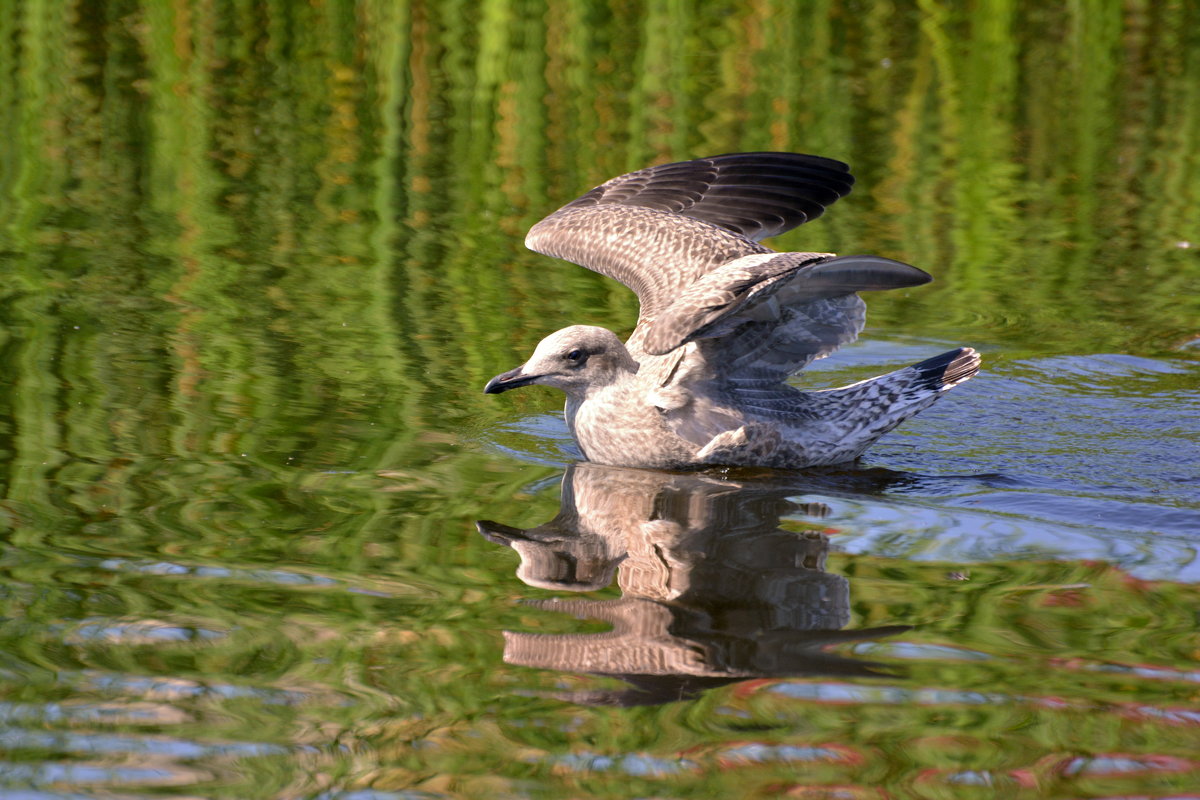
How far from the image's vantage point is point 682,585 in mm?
4426

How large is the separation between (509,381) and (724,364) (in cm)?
88

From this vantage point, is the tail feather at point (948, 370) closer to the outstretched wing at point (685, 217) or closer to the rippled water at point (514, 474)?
the rippled water at point (514, 474)

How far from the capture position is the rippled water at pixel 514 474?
3.48m

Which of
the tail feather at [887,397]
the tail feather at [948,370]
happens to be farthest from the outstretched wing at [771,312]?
the tail feather at [948,370]

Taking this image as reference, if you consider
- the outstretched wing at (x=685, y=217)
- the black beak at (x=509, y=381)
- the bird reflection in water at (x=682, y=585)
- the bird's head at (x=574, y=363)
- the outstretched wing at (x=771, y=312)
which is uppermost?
the outstretched wing at (x=685, y=217)

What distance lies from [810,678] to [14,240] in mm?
5913

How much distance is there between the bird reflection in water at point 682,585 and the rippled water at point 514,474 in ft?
0.05

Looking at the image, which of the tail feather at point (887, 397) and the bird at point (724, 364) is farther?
the tail feather at point (887, 397)

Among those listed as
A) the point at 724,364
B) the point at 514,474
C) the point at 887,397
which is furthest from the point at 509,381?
the point at 887,397

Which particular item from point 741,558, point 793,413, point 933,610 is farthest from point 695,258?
point 933,610

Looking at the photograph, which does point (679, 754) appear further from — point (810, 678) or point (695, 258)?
point (695, 258)

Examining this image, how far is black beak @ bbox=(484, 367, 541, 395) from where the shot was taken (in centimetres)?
583

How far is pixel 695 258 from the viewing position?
21.6 ft

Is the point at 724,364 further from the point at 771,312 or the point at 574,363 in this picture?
the point at 574,363
